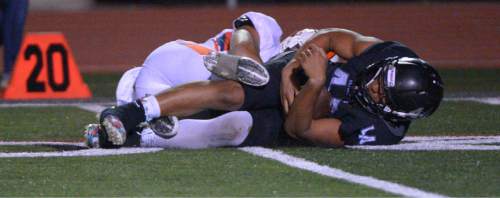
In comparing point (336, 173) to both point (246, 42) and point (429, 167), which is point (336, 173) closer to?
point (429, 167)

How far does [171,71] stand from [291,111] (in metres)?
0.86

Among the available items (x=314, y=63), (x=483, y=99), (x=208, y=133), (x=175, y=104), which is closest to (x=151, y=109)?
(x=175, y=104)

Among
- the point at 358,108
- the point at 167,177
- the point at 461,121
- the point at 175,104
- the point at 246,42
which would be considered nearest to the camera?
the point at 167,177

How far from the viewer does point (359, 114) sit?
604 cm

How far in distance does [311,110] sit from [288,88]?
0.83 feet

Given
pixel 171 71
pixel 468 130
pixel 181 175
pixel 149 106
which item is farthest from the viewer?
pixel 468 130

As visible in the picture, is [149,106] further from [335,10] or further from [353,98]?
[335,10]

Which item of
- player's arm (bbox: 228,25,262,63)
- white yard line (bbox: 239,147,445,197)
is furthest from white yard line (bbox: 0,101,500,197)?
player's arm (bbox: 228,25,262,63)

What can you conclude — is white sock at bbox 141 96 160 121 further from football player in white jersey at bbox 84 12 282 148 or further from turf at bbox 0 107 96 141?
turf at bbox 0 107 96 141

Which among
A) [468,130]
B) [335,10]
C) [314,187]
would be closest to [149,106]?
[314,187]

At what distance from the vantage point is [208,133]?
241 inches

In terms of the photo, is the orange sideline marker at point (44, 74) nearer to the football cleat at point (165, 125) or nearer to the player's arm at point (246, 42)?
the player's arm at point (246, 42)

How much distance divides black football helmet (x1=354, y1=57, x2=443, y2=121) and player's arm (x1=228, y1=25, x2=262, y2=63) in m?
0.57

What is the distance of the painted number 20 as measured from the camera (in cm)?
968
